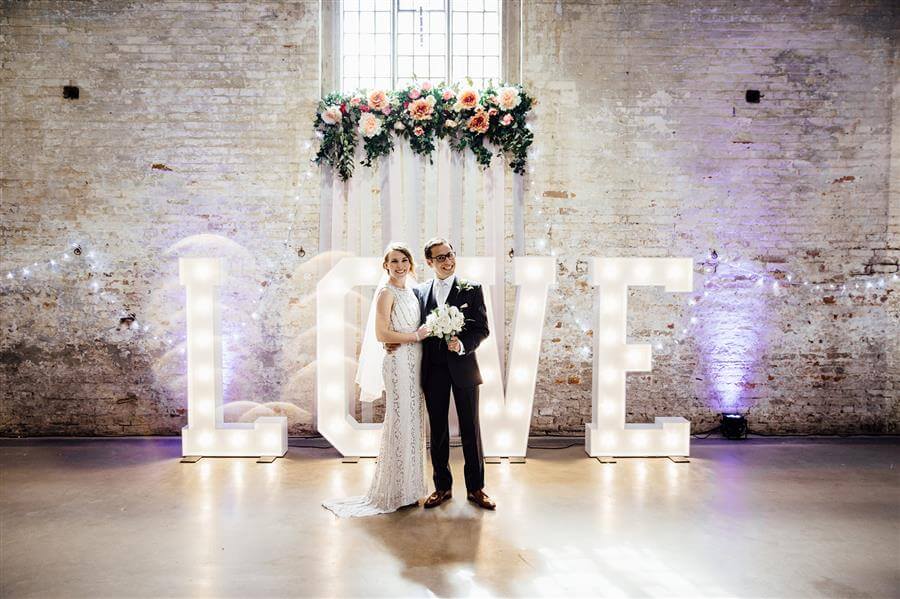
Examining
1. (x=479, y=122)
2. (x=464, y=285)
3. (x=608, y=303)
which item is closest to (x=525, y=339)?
(x=608, y=303)

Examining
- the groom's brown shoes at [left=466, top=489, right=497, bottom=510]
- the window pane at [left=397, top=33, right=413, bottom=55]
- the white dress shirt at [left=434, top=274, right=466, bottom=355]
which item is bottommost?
the groom's brown shoes at [left=466, top=489, right=497, bottom=510]

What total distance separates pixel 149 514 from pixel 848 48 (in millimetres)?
6894

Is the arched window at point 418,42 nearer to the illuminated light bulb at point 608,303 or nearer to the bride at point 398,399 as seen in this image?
the illuminated light bulb at point 608,303

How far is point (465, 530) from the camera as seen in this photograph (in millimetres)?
3375

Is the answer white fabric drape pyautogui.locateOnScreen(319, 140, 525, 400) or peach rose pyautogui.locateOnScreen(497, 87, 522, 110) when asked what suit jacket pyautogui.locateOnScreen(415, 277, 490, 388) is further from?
peach rose pyautogui.locateOnScreen(497, 87, 522, 110)

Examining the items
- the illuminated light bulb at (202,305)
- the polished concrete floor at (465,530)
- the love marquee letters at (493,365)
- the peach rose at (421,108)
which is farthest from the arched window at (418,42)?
the polished concrete floor at (465,530)

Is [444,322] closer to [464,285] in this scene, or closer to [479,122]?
[464,285]

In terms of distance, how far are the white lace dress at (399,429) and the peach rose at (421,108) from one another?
2.07 metres

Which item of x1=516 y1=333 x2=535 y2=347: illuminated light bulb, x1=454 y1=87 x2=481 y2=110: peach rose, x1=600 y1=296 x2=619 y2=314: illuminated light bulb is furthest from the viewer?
x1=454 y1=87 x2=481 y2=110: peach rose

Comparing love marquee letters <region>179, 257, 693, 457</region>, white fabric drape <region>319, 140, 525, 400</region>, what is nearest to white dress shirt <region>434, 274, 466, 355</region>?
love marquee letters <region>179, 257, 693, 457</region>

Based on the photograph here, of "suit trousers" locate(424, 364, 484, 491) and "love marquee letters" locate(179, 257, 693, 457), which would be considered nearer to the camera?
"suit trousers" locate(424, 364, 484, 491)

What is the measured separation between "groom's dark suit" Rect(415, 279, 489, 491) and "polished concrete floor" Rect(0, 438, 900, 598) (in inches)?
10.0

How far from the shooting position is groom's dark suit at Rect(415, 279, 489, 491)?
3.72m

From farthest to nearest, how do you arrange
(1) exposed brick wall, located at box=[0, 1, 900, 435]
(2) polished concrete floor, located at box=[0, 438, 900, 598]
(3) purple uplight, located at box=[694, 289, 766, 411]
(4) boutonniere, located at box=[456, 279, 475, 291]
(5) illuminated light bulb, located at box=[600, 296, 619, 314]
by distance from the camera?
→ (3) purple uplight, located at box=[694, 289, 766, 411]
(1) exposed brick wall, located at box=[0, 1, 900, 435]
(5) illuminated light bulb, located at box=[600, 296, 619, 314]
(4) boutonniere, located at box=[456, 279, 475, 291]
(2) polished concrete floor, located at box=[0, 438, 900, 598]
